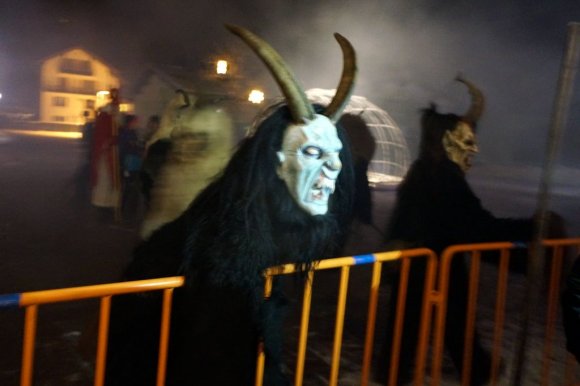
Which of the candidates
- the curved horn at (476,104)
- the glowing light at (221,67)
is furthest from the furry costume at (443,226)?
the glowing light at (221,67)

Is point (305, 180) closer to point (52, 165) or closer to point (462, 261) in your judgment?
point (462, 261)

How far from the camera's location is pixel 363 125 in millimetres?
6195

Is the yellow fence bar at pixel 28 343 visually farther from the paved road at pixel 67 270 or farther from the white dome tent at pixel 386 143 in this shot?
the white dome tent at pixel 386 143

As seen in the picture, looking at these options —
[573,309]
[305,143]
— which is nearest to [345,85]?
[305,143]

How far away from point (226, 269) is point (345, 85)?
2.91 feet

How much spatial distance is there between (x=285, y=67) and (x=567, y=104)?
50.5 inches

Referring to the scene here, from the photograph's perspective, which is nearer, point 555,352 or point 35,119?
point 555,352

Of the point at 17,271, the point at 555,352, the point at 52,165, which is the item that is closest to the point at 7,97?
the point at 52,165

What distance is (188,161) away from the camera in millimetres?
3607

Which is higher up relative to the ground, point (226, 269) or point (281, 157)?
point (281, 157)

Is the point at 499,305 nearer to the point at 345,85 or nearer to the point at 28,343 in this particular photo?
the point at 345,85

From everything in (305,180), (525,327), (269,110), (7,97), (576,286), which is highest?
(7,97)

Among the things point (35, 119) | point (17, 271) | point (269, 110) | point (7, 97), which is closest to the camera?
point (269, 110)

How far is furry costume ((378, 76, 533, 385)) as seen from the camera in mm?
3406
